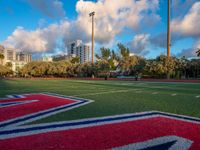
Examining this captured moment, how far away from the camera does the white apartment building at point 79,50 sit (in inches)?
6329

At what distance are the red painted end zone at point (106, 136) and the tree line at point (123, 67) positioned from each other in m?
31.1

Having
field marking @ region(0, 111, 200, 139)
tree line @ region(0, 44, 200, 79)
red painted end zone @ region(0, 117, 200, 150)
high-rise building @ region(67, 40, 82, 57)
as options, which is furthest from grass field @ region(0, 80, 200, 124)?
high-rise building @ region(67, 40, 82, 57)

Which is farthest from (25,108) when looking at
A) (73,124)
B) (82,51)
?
(82,51)

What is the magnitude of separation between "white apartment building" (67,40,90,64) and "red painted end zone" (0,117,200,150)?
15576 centimetres

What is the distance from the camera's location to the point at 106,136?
360cm

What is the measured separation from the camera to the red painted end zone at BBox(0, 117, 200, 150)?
10.4ft

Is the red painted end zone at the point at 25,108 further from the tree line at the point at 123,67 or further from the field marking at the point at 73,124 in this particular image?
the tree line at the point at 123,67

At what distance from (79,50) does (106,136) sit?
161156 mm

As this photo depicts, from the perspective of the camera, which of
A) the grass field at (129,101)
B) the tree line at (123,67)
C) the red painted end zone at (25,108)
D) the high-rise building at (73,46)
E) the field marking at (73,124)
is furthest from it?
the high-rise building at (73,46)

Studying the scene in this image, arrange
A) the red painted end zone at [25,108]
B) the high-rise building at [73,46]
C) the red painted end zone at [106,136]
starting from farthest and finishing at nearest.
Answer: the high-rise building at [73,46], the red painted end zone at [25,108], the red painted end zone at [106,136]

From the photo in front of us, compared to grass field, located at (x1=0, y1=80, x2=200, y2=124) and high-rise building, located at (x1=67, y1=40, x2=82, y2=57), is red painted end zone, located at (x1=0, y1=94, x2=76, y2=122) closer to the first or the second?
grass field, located at (x1=0, y1=80, x2=200, y2=124)

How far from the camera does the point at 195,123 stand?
14.6 ft

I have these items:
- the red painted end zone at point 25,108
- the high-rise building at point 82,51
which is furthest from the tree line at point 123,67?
the high-rise building at point 82,51

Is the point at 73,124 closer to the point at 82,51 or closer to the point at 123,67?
the point at 123,67
